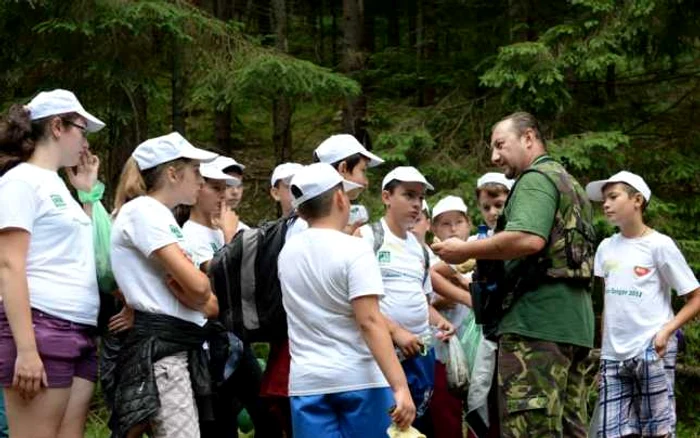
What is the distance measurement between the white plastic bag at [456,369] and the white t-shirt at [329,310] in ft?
6.12

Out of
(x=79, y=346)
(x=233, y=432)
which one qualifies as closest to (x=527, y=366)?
(x=233, y=432)

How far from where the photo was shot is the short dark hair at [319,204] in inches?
160

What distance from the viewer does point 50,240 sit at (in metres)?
4.02

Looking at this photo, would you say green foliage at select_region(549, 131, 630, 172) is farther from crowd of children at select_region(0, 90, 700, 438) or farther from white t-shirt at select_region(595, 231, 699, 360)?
crowd of children at select_region(0, 90, 700, 438)

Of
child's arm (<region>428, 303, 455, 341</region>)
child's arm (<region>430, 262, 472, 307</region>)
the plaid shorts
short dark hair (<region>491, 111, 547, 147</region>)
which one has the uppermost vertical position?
short dark hair (<region>491, 111, 547, 147</region>)

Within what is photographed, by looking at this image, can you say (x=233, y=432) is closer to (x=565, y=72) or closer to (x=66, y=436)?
(x=66, y=436)

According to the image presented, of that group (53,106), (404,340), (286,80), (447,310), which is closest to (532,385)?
(404,340)

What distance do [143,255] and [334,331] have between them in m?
0.89

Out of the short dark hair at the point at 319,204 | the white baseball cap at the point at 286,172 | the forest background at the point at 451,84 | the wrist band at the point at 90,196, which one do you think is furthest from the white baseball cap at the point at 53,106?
the forest background at the point at 451,84

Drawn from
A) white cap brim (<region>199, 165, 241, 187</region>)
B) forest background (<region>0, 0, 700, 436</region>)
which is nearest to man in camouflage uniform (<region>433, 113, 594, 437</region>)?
white cap brim (<region>199, 165, 241, 187</region>)

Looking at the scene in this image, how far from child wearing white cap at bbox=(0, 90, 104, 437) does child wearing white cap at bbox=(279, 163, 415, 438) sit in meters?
0.91

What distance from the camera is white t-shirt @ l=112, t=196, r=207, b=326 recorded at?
13.2ft

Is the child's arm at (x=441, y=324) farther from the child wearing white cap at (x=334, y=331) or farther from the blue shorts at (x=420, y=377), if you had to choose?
the child wearing white cap at (x=334, y=331)

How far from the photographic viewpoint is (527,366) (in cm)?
474
